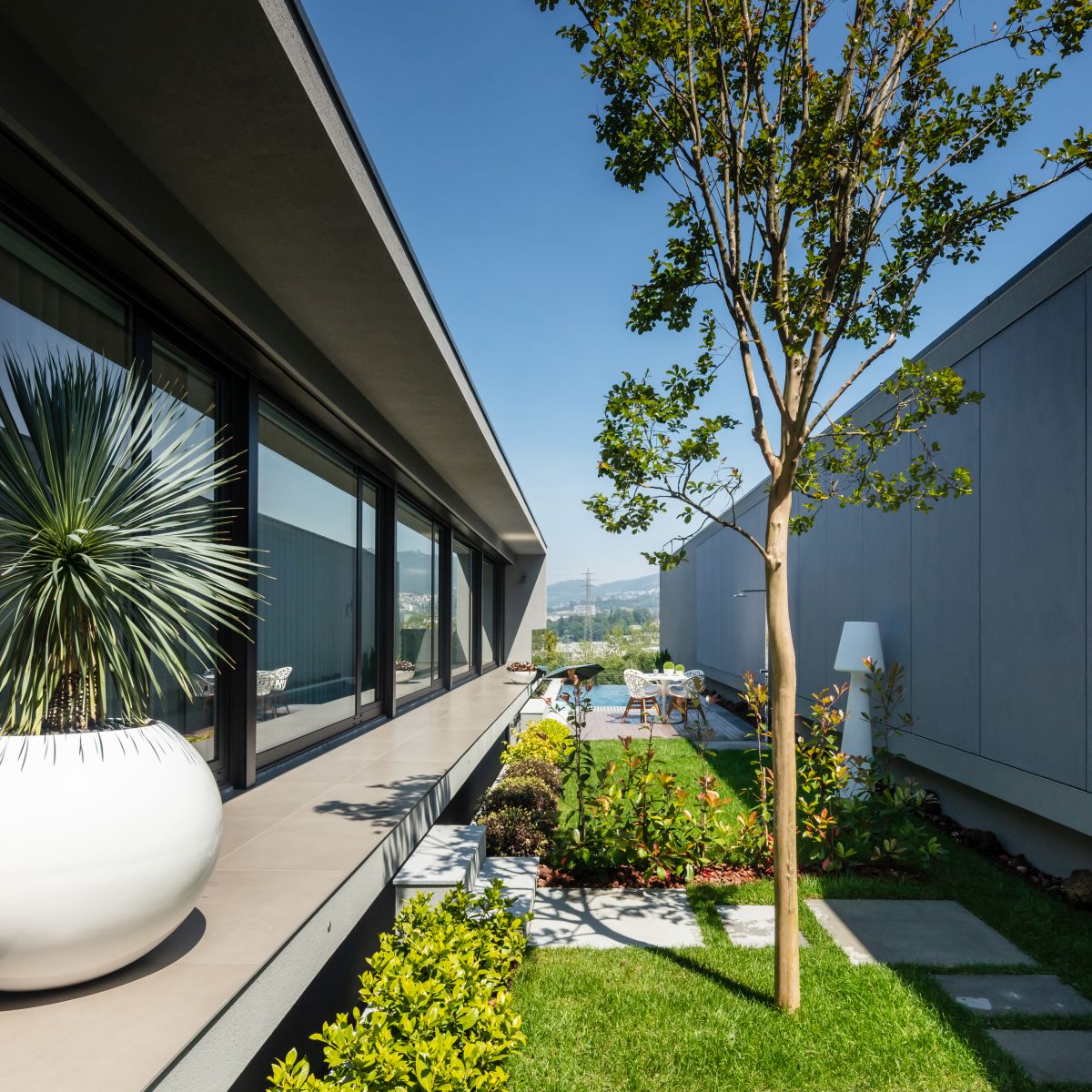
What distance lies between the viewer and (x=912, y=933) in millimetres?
4207

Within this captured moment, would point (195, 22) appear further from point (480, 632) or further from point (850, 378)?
point (480, 632)

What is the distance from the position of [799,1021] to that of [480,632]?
11.1m

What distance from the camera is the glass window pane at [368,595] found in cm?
691

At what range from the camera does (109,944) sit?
1934 mm

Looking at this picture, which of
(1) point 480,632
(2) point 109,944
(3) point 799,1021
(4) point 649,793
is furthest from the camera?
(1) point 480,632

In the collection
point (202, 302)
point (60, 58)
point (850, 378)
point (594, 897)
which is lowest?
point (594, 897)

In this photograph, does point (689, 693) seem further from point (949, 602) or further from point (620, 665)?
point (620, 665)

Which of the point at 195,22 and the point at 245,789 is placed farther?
the point at 245,789

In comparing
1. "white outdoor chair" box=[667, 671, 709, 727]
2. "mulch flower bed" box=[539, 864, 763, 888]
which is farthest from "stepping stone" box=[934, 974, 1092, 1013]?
"white outdoor chair" box=[667, 671, 709, 727]

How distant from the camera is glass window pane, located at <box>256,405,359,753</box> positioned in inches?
191

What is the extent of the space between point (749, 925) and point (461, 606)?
28.4ft

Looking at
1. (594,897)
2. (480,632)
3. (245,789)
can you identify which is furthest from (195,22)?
(480,632)

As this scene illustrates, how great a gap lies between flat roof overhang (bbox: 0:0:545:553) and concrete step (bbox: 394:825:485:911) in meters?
2.66

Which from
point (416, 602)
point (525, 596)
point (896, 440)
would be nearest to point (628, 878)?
point (896, 440)
